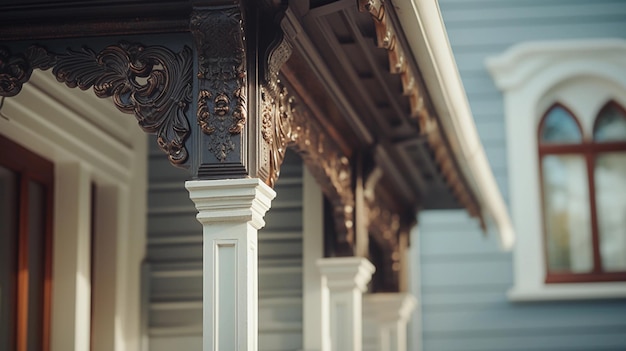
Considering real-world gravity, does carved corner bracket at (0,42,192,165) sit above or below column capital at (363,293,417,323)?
above

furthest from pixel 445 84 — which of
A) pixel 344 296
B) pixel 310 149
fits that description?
pixel 344 296

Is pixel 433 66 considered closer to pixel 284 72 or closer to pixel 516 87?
pixel 284 72

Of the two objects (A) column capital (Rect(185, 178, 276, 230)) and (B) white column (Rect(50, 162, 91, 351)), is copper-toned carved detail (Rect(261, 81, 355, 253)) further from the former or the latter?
(B) white column (Rect(50, 162, 91, 351))

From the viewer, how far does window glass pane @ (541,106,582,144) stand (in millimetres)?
10602

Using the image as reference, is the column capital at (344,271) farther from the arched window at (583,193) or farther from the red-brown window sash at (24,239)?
the arched window at (583,193)

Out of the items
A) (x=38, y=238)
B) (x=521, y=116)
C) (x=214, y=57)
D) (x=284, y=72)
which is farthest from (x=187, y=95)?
(x=521, y=116)

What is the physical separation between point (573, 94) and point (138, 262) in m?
5.07

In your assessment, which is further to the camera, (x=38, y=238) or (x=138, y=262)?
(x=138, y=262)

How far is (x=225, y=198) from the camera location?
4.12 metres

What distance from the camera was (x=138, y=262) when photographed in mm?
6961

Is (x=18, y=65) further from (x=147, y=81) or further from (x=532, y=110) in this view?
(x=532, y=110)

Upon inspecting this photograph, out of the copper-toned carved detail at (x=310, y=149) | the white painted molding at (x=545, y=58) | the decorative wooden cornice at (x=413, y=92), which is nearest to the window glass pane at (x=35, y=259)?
the copper-toned carved detail at (x=310, y=149)

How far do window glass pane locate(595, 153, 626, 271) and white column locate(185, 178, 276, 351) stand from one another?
6.90 metres

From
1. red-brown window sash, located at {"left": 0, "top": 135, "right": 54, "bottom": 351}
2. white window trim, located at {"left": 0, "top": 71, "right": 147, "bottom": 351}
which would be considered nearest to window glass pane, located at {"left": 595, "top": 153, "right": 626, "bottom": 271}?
white window trim, located at {"left": 0, "top": 71, "right": 147, "bottom": 351}
